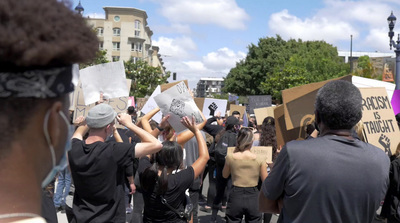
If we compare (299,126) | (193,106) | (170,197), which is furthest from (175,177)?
(299,126)

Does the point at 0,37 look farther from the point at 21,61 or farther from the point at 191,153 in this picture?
the point at 191,153

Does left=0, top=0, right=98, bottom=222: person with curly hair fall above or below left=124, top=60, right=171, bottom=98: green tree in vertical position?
below

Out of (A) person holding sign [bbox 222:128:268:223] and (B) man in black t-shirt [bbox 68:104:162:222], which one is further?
(A) person holding sign [bbox 222:128:268:223]

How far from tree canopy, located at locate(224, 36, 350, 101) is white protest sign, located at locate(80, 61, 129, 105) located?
42.4 metres

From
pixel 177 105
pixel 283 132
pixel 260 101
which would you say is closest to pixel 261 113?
pixel 260 101

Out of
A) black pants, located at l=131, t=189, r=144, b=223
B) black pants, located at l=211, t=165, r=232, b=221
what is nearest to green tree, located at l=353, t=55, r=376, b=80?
black pants, located at l=211, t=165, r=232, b=221

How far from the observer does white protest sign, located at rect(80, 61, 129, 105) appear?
16.8 feet

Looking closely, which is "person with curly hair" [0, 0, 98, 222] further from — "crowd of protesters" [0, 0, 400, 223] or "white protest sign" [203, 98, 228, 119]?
"white protest sign" [203, 98, 228, 119]

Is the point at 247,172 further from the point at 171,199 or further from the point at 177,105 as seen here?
the point at 171,199

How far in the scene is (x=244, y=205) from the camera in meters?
6.18

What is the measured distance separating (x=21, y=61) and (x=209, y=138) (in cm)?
909

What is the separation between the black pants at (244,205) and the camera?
618cm

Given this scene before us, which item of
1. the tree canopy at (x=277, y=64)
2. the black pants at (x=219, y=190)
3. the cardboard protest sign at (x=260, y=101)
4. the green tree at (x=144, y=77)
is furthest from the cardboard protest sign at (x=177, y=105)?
the green tree at (x=144, y=77)

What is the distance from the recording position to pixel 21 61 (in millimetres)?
1086
